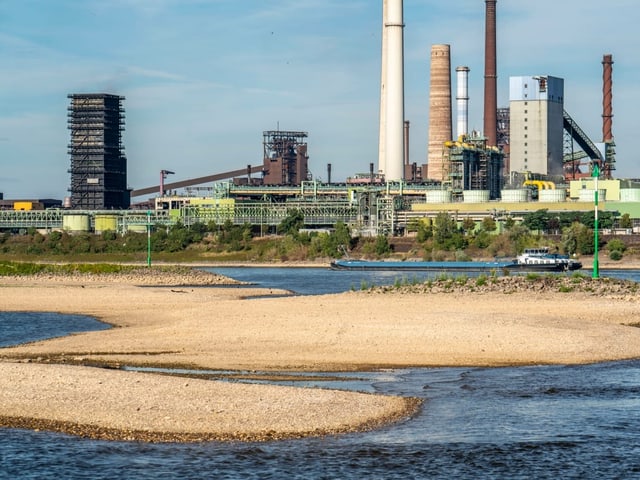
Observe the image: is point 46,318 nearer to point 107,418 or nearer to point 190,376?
point 190,376

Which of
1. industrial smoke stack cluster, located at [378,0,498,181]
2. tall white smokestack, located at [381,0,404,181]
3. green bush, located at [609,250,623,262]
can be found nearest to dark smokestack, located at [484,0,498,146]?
industrial smoke stack cluster, located at [378,0,498,181]

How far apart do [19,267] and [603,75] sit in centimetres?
12172

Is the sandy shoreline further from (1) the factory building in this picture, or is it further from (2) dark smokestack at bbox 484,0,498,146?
(1) the factory building

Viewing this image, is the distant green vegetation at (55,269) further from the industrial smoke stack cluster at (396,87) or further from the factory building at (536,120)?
the factory building at (536,120)

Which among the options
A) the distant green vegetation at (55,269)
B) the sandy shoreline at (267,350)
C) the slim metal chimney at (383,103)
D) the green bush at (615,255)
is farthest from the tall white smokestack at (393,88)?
the sandy shoreline at (267,350)

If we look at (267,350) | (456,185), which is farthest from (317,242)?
(267,350)

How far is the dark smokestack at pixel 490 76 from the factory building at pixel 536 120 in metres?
7.52

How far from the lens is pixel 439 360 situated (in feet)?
126

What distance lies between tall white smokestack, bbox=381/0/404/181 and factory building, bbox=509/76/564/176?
Result: 73.2 ft

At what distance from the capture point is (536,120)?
643 feet

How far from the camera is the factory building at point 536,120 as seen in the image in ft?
641

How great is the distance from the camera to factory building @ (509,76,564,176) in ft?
641

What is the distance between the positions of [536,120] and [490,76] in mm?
14185

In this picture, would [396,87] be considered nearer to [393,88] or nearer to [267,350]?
[393,88]
